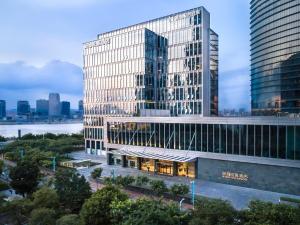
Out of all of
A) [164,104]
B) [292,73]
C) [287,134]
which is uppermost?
[292,73]

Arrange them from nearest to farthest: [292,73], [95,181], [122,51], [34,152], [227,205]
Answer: [227,205], [95,181], [34,152], [122,51], [292,73]

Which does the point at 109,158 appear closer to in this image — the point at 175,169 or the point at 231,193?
the point at 175,169

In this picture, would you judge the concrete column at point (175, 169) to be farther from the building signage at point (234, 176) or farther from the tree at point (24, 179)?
the tree at point (24, 179)

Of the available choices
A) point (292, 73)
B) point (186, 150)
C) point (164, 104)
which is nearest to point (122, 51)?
point (164, 104)

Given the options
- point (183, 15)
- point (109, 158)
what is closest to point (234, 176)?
point (109, 158)

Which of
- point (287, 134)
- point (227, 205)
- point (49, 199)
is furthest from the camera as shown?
point (287, 134)

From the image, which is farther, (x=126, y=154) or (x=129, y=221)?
(x=126, y=154)

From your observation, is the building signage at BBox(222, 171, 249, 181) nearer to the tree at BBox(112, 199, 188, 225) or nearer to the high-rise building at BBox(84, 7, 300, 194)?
the high-rise building at BBox(84, 7, 300, 194)

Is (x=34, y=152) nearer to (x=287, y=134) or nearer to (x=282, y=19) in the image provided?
(x=287, y=134)
